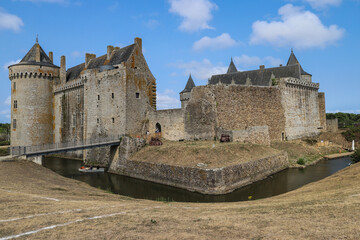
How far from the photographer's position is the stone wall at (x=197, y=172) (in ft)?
51.5

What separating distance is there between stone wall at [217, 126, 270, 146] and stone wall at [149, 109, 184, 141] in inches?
150

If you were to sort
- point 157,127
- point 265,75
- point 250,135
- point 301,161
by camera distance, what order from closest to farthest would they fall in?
1. point 250,135
2. point 301,161
3. point 157,127
4. point 265,75

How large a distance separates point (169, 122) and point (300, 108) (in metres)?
17.4

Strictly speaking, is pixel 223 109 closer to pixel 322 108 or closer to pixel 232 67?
pixel 322 108

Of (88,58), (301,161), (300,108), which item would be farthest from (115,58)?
(300,108)

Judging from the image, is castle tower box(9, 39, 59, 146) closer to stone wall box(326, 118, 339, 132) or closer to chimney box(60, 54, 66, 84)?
chimney box(60, 54, 66, 84)

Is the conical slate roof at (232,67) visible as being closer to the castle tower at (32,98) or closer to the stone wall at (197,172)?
the stone wall at (197,172)

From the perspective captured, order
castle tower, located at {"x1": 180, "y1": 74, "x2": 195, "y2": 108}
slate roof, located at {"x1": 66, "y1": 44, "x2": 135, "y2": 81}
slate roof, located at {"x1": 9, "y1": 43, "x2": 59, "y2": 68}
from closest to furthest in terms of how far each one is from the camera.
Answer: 1. slate roof, located at {"x1": 66, "y1": 44, "x2": 135, "y2": 81}
2. slate roof, located at {"x1": 9, "y1": 43, "x2": 59, "y2": 68}
3. castle tower, located at {"x1": 180, "y1": 74, "x2": 195, "y2": 108}

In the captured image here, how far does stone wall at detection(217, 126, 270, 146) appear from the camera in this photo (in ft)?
76.4

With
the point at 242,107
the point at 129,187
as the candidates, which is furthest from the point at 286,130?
the point at 129,187

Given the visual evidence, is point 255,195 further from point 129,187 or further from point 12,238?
point 12,238

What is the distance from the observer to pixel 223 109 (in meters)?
25.5

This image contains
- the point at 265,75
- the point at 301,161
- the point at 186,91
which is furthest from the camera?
the point at 186,91

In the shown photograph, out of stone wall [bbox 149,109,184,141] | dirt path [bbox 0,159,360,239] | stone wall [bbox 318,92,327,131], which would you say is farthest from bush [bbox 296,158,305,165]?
dirt path [bbox 0,159,360,239]
